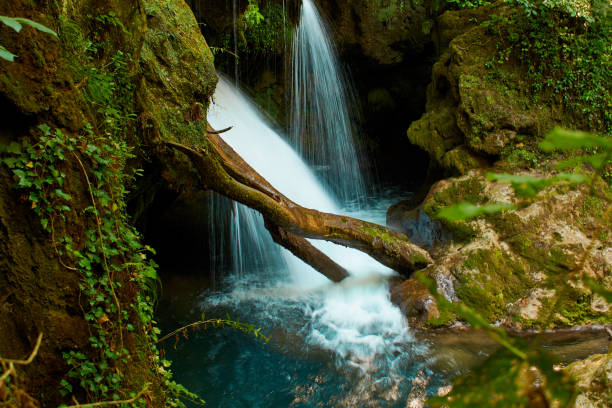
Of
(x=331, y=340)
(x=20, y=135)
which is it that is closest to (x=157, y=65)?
(x=20, y=135)

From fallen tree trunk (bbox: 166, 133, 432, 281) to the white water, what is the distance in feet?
1.69

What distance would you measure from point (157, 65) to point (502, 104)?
485 centimetres

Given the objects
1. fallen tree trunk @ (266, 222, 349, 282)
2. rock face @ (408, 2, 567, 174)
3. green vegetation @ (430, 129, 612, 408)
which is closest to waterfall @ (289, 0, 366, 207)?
rock face @ (408, 2, 567, 174)

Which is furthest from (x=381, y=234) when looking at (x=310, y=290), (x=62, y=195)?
(x=62, y=195)

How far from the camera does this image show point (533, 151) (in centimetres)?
586

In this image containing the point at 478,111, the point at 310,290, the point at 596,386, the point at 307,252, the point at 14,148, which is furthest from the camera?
the point at 310,290

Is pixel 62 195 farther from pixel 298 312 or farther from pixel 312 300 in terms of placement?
pixel 312 300

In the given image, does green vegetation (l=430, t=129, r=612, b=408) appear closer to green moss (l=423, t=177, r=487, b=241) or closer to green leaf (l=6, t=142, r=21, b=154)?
green leaf (l=6, t=142, r=21, b=154)

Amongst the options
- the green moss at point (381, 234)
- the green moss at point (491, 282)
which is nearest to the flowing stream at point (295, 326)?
the green moss at point (381, 234)

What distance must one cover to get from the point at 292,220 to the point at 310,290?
1.86 m

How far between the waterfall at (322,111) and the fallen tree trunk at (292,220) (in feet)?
14.1

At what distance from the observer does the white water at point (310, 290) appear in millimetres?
4840

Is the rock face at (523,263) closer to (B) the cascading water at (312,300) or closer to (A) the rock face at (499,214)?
(A) the rock face at (499,214)

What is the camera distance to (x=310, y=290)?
20.4ft
